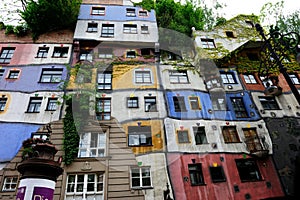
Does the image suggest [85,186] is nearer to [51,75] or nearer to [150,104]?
[150,104]

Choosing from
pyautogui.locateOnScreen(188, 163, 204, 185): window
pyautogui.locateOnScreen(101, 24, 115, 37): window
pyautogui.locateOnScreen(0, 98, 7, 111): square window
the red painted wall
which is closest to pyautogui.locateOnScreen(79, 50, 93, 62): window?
pyautogui.locateOnScreen(101, 24, 115, 37): window

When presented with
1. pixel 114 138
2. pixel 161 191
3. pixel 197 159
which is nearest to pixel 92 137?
pixel 114 138

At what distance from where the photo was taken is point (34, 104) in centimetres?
1251

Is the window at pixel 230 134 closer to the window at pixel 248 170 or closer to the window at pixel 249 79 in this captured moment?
the window at pixel 248 170

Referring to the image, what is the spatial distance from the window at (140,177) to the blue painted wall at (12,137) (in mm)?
5516

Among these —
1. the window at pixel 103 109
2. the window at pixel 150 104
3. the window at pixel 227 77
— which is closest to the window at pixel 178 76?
the window at pixel 150 104

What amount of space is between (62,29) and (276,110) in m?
→ 15.6

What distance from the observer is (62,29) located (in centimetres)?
1666

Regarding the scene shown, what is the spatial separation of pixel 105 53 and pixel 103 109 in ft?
→ 16.2

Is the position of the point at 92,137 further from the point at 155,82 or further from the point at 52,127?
the point at 155,82

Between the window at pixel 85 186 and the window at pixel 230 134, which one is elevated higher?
the window at pixel 230 134

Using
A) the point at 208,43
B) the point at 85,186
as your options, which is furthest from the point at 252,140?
the point at 85,186

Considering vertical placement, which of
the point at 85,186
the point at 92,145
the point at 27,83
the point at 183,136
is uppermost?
the point at 27,83

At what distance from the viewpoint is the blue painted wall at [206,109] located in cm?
1269
